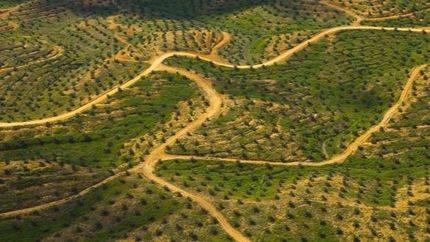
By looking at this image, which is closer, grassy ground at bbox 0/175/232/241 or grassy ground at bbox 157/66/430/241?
grassy ground at bbox 0/175/232/241

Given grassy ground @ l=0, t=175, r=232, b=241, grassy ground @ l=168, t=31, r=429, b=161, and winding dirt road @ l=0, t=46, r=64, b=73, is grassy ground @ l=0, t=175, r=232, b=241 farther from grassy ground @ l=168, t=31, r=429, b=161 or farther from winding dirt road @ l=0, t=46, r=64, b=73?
winding dirt road @ l=0, t=46, r=64, b=73

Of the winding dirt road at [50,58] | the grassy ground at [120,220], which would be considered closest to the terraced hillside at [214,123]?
the grassy ground at [120,220]

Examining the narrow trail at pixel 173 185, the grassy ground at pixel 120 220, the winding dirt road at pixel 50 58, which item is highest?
the winding dirt road at pixel 50 58

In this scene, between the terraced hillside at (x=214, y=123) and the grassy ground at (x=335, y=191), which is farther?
the terraced hillside at (x=214, y=123)

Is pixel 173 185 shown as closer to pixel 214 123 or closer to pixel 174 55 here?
pixel 214 123

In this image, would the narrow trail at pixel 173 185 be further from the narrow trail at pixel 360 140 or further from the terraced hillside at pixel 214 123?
the narrow trail at pixel 360 140

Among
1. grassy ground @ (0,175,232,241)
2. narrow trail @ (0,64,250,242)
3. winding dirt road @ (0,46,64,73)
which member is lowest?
grassy ground @ (0,175,232,241)

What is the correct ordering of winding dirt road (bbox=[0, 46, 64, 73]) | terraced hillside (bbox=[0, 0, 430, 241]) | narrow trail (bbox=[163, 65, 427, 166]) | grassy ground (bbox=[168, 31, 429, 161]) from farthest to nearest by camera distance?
winding dirt road (bbox=[0, 46, 64, 73])
grassy ground (bbox=[168, 31, 429, 161])
narrow trail (bbox=[163, 65, 427, 166])
terraced hillside (bbox=[0, 0, 430, 241])

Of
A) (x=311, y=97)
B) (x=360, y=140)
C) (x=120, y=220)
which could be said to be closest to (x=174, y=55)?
(x=311, y=97)

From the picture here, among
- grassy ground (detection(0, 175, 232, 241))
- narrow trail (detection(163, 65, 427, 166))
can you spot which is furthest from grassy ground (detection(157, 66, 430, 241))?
grassy ground (detection(0, 175, 232, 241))

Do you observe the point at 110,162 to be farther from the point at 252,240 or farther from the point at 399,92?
the point at 399,92
